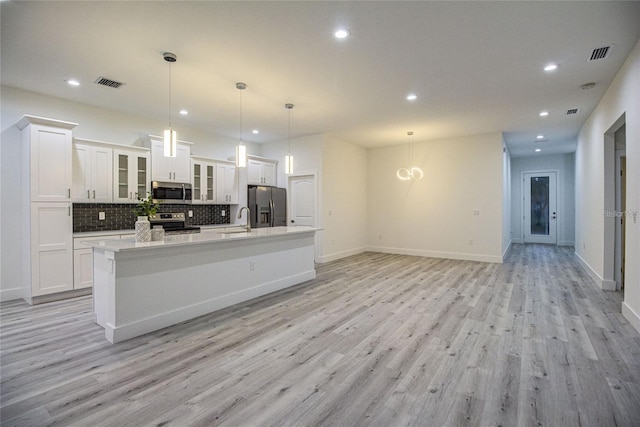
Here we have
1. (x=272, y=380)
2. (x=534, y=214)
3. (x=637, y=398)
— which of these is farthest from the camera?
(x=534, y=214)

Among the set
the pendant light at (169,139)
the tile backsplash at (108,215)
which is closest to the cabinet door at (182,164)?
the tile backsplash at (108,215)

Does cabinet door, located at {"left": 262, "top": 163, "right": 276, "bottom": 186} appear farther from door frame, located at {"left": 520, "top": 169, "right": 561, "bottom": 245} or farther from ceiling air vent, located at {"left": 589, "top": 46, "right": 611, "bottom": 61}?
door frame, located at {"left": 520, "top": 169, "right": 561, "bottom": 245}

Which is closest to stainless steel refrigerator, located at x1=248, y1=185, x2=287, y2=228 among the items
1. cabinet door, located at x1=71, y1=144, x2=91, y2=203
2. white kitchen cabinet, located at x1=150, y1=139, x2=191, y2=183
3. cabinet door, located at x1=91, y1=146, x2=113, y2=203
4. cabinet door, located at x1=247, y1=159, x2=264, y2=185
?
cabinet door, located at x1=247, y1=159, x2=264, y2=185

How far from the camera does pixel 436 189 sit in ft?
25.2

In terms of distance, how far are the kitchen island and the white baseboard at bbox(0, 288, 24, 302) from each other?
2.06 meters

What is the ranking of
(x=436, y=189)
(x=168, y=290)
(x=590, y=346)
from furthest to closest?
(x=436, y=189) → (x=168, y=290) → (x=590, y=346)

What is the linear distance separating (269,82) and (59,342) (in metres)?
3.70

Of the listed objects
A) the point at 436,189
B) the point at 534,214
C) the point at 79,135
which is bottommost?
the point at 534,214

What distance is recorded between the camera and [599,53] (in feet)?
11.0

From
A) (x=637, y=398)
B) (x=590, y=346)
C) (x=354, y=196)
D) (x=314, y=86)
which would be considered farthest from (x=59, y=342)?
(x=354, y=196)

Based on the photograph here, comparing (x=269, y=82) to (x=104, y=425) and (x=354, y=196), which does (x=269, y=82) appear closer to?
(x=104, y=425)

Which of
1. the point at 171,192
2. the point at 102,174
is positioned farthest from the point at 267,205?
the point at 102,174

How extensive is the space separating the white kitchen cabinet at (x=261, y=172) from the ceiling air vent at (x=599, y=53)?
5.89 m

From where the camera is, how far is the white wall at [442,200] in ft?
22.8
